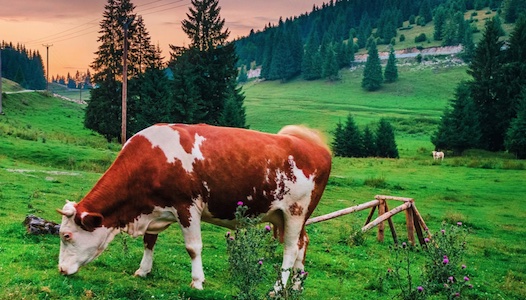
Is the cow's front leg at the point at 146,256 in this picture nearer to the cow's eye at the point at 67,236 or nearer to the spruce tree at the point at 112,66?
the cow's eye at the point at 67,236

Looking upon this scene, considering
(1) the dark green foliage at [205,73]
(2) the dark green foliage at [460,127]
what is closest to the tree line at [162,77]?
(1) the dark green foliage at [205,73]

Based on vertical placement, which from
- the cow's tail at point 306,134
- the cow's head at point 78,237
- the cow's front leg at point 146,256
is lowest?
the cow's front leg at point 146,256

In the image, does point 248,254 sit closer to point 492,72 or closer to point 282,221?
point 282,221

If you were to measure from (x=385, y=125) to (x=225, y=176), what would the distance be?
59191 millimetres

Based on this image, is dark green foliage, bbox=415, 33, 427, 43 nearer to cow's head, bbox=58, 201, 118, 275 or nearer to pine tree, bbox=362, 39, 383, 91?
pine tree, bbox=362, 39, 383, 91

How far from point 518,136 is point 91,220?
2304 inches

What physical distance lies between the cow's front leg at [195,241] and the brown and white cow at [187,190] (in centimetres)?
2

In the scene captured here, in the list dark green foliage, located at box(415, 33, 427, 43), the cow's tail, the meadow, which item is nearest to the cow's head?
the meadow

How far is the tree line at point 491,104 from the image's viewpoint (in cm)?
6166

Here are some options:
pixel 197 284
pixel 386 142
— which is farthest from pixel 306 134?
pixel 386 142

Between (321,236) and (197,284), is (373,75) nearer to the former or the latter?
(321,236)

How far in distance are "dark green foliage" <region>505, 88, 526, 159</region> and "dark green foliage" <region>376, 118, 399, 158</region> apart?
524 inches

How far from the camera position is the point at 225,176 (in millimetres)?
8477

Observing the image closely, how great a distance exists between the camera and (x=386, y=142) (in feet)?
212
